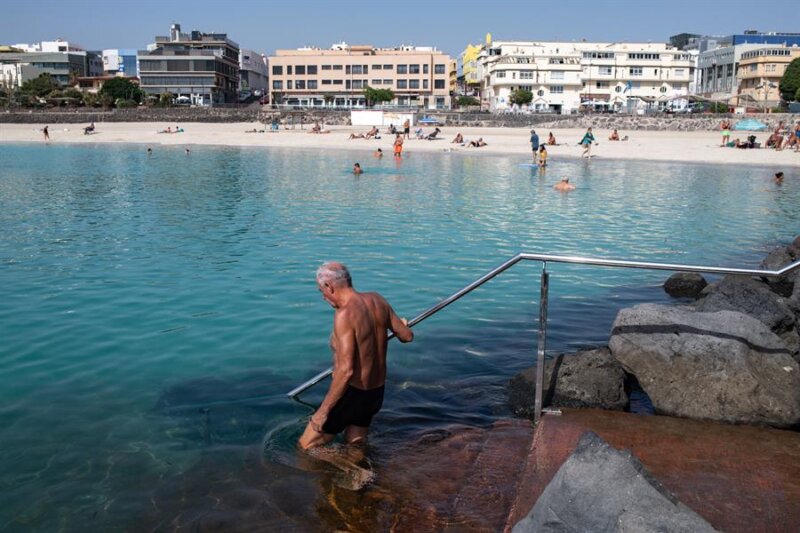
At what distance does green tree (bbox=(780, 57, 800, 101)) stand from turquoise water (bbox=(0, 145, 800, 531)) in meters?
80.0

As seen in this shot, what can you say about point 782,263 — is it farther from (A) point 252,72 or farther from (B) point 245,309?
(A) point 252,72

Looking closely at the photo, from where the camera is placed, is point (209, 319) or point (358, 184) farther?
point (358, 184)

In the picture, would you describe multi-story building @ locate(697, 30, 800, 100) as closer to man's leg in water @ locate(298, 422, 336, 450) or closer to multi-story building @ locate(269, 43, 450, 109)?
multi-story building @ locate(269, 43, 450, 109)

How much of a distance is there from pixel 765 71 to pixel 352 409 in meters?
120

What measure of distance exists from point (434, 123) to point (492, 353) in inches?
2618

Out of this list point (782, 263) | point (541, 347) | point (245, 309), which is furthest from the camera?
point (782, 263)

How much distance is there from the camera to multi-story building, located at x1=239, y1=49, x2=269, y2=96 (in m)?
139

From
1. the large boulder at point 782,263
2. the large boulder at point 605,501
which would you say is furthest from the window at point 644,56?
the large boulder at point 605,501

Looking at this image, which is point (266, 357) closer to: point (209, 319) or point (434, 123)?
point (209, 319)

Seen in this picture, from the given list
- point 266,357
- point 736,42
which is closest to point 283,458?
point 266,357

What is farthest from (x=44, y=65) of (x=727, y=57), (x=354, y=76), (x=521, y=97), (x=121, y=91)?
(x=727, y=57)

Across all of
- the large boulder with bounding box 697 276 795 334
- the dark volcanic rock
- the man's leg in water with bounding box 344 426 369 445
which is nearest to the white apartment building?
the dark volcanic rock

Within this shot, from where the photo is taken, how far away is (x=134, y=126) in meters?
71.1

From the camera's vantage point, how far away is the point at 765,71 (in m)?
108
